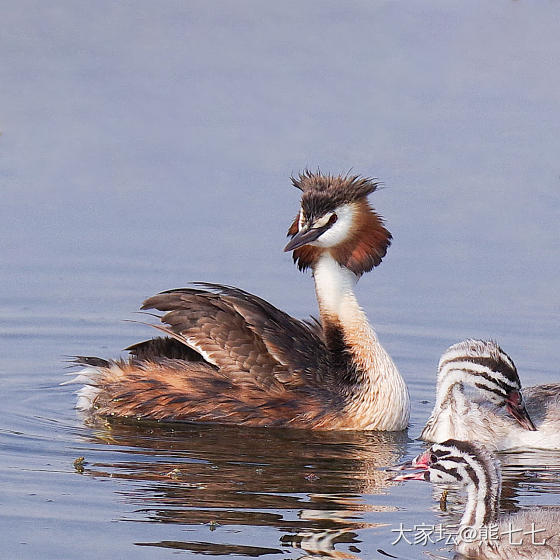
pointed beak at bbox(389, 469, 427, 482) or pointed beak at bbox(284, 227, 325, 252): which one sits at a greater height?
pointed beak at bbox(284, 227, 325, 252)

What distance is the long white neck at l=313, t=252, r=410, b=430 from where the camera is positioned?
33.9 feet

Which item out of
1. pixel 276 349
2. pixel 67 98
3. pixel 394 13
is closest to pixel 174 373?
pixel 276 349

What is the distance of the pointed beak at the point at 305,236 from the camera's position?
10.3m

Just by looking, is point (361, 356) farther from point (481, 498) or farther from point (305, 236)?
point (481, 498)

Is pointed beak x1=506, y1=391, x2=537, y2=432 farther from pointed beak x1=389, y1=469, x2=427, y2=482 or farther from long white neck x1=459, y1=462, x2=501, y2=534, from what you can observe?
long white neck x1=459, y1=462, x2=501, y2=534

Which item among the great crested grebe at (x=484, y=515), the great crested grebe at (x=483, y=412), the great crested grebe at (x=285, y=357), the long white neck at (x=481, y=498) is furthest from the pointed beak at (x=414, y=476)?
the great crested grebe at (x=285, y=357)

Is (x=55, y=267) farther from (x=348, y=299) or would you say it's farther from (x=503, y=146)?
(x=503, y=146)

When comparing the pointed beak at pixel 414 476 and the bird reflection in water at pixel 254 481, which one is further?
the pointed beak at pixel 414 476

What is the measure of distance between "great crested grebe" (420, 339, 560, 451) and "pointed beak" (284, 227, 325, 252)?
117 cm

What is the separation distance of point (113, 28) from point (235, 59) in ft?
5.45

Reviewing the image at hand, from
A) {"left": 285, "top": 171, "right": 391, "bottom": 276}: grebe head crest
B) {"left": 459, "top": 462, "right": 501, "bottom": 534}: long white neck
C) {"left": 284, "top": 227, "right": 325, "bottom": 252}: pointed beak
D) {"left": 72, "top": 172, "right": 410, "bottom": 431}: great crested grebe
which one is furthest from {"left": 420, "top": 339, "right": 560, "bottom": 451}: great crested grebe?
{"left": 459, "top": 462, "right": 501, "bottom": 534}: long white neck

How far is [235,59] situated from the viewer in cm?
1723

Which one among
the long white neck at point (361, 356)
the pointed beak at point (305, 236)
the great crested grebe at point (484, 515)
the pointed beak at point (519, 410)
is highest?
the pointed beak at point (305, 236)

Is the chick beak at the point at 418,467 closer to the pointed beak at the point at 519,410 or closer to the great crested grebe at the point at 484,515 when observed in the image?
the great crested grebe at the point at 484,515
